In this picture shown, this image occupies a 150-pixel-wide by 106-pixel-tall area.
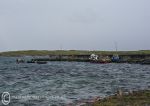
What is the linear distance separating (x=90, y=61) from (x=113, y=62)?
12053 mm

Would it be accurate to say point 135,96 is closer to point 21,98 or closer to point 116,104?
point 116,104

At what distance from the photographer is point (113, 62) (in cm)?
15100

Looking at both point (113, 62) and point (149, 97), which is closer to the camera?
point (149, 97)

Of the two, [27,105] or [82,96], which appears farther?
[82,96]

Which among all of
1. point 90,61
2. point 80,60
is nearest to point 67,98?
point 90,61

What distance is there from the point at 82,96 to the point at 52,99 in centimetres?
408

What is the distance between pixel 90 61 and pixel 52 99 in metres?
121

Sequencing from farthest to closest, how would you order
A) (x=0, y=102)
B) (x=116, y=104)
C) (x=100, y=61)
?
(x=100, y=61), (x=0, y=102), (x=116, y=104)

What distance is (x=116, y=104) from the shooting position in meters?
27.9

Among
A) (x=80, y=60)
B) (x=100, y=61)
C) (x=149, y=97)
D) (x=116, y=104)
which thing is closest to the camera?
(x=116, y=104)

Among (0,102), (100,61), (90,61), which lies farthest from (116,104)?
(90,61)

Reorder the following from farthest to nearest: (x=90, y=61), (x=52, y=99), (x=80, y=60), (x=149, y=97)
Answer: (x=80, y=60), (x=90, y=61), (x=52, y=99), (x=149, y=97)

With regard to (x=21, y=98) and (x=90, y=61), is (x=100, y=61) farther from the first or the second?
(x=21, y=98)

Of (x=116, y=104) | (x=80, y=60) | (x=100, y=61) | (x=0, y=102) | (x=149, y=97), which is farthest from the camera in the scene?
(x=80, y=60)
